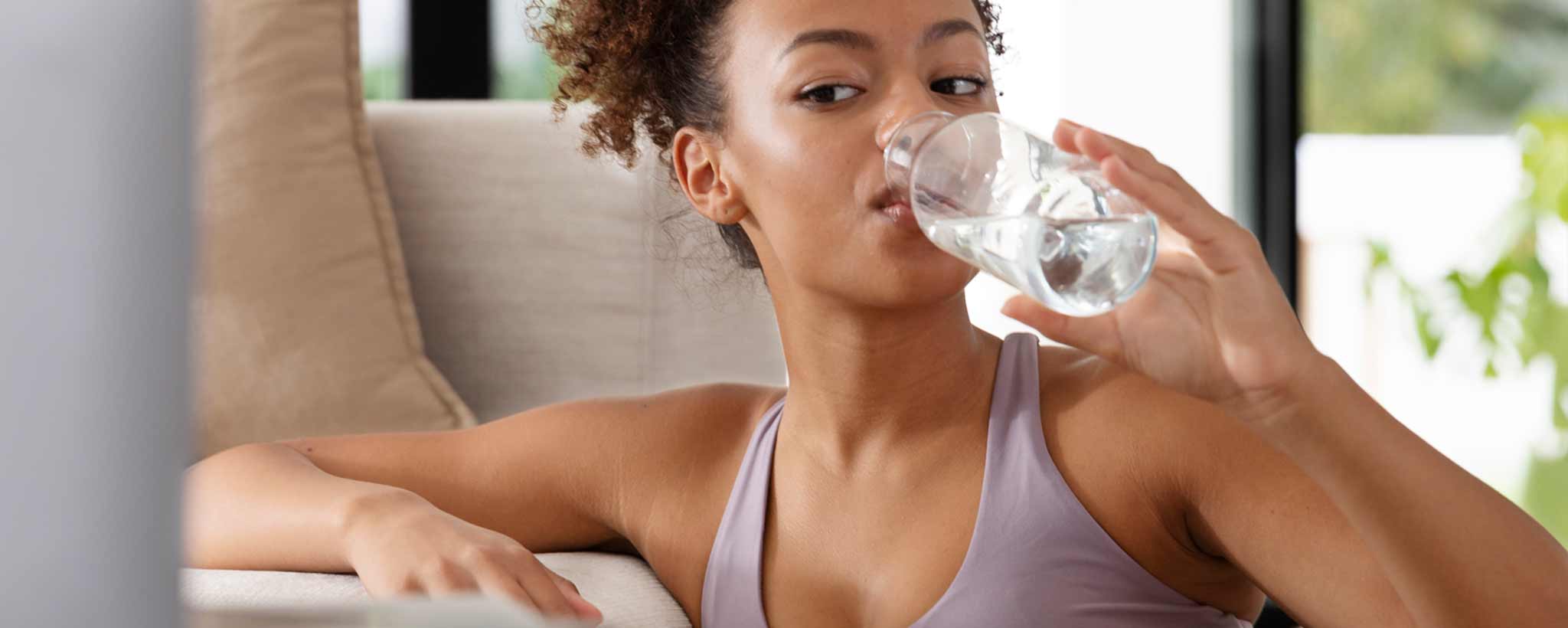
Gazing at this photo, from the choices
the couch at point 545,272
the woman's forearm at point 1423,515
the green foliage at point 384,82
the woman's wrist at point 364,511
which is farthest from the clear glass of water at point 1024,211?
the green foliage at point 384,82

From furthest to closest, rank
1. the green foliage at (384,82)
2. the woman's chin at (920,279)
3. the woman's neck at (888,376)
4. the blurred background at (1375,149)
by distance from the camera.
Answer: the blurred background at (1375,149) < the green foliage at (384,82) < the woman's neck at (888,376) < the woman's chin at (920,279)

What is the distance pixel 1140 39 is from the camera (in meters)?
3.32

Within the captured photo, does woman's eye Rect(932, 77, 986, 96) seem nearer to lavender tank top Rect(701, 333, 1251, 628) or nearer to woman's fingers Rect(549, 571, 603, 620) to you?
lavender tank top Rect(701, 333, 1251, 628)

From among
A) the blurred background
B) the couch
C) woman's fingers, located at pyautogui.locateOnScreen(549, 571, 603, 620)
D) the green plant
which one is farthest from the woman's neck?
the green plant

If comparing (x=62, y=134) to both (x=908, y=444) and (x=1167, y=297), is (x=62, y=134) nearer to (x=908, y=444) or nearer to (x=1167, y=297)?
(x=1167, y=297)

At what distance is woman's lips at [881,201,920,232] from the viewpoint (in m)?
1.03

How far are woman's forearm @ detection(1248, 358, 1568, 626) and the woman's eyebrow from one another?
1.33 ft

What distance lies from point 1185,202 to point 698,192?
1.88ft

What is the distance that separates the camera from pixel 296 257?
1.61 meters

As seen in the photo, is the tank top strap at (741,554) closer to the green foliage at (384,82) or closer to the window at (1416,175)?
the green foliage at (384,82)

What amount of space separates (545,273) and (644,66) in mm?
445

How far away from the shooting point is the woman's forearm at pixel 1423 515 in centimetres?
79

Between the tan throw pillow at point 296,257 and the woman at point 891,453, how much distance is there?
9.6 inches

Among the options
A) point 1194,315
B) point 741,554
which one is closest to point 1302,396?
point 1194,315
